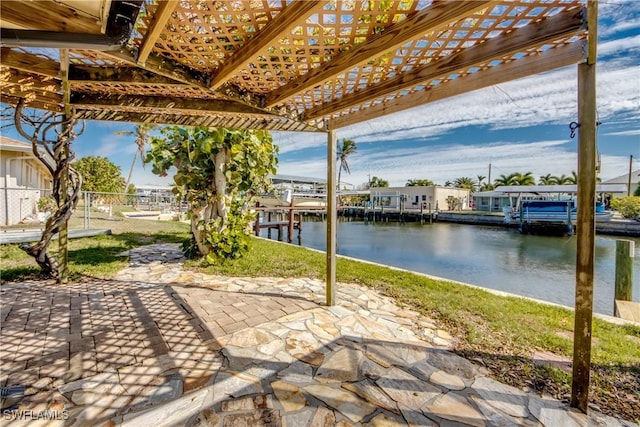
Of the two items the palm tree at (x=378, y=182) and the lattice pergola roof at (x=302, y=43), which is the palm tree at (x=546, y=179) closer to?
the palm tree at (x=378, y=182)

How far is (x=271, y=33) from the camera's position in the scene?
1.49m

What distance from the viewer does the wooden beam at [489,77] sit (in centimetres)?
152

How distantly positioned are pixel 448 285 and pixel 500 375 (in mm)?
2457

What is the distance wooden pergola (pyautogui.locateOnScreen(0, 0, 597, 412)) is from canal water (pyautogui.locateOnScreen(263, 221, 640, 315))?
6.56m

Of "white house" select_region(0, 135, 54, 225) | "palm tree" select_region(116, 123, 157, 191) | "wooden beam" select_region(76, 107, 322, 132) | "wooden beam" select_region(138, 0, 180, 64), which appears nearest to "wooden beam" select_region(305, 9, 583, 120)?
"wooden beam" select_region(138, 0, 180, 64)

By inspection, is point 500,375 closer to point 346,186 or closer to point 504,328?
point 504,328

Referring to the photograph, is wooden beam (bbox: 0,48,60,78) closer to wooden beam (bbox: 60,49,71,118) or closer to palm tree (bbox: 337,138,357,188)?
wooden beam (bbox: 60,49,71,118)

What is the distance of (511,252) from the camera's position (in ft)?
43.1

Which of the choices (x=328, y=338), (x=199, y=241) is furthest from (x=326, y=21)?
(x=199, y=241)

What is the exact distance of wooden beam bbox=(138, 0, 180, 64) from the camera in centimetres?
127

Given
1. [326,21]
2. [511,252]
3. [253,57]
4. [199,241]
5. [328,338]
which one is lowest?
[511,252]

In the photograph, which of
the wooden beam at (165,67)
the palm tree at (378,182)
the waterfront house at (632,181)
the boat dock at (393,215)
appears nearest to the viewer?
the wooden beam at (165,67)

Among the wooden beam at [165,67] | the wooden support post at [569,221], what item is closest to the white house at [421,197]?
the wooden support post at [569,221]

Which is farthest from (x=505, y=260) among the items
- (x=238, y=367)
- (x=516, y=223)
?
(x=516, y=223)
